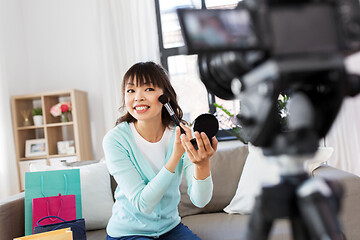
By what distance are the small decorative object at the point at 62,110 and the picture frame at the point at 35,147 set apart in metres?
0.31

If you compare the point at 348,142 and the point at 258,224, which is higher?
the point at 258,224

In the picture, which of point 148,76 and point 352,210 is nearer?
point 148,76

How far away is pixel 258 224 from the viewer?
415mm

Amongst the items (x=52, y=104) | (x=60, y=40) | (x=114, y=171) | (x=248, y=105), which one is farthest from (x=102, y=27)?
(x=248, y=105)

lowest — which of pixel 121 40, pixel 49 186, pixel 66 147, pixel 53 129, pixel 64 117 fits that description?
pixel 49 186

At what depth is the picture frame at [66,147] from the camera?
367 centimetres

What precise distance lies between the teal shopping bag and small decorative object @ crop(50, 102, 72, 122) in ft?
6.01

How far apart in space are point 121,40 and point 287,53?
3.58m

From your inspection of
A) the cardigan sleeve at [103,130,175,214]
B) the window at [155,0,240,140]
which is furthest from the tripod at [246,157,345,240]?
the window at [155,0,240,140]

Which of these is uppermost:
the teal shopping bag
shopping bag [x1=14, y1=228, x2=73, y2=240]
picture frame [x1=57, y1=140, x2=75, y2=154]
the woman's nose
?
the woman's nose

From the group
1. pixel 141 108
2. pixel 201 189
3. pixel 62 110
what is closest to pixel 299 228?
pixel 201 189

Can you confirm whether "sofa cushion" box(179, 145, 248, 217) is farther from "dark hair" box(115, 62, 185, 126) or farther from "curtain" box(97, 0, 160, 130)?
"curtain" box(97, 0, 160, 130)

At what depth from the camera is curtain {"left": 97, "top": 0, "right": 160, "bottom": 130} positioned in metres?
3.73

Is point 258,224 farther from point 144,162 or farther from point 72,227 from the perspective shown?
point 72,227
